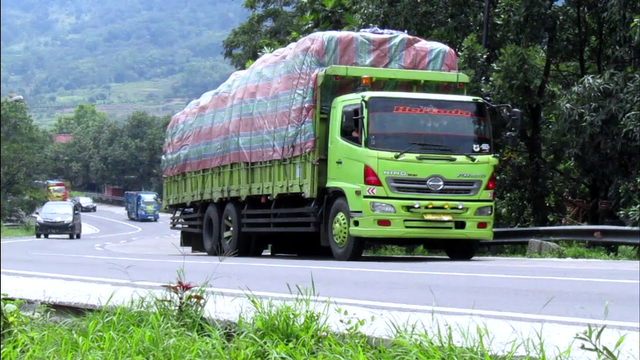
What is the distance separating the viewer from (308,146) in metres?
16.3

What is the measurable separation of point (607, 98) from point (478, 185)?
6912mm

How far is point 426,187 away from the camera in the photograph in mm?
15055

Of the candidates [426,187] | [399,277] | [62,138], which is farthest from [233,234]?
[62,138]

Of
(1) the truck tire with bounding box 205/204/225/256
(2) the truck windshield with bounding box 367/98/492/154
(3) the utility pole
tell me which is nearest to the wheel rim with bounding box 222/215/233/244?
(1) the truck tire with bounding box 205/204/225/256

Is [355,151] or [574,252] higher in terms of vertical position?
[355,151]

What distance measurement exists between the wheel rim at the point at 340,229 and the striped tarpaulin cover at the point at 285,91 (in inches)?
48.1

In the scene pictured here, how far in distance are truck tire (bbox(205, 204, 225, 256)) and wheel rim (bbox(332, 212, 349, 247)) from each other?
16.3 ft

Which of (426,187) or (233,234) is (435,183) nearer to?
(426,187)

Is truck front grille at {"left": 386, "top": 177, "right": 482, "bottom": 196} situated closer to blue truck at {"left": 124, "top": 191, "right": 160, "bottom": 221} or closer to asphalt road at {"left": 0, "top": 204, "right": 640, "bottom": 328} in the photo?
asphalt road at {"left": 0, "top": 204, "right": 640, "bottom": 328}

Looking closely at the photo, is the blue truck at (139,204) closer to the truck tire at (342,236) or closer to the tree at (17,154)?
the truck tire at (342,236)

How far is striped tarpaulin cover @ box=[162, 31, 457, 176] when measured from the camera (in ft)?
53.8

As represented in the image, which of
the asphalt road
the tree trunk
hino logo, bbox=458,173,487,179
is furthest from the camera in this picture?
the tree trunk

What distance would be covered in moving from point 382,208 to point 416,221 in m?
0.54

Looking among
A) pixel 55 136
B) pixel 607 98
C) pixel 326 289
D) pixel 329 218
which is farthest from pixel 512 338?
pixel 607 98
